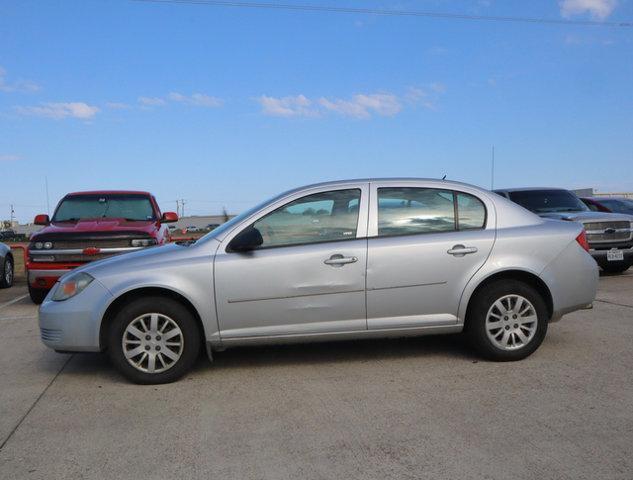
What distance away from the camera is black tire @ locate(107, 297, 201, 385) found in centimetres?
498

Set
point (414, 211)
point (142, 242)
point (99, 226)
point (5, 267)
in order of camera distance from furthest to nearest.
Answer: point (5, 267)
point (99, 226)
point (142, 242)
point (414, 211)

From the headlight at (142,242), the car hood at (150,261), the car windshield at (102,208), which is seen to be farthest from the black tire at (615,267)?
the car hood at (150,261)

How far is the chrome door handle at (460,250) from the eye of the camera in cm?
526

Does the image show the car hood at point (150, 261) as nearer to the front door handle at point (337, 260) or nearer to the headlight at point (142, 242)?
the front door handle at point (337, 260)

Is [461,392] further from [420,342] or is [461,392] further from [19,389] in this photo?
[19,389]

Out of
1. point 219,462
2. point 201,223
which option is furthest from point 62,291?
point 201,223

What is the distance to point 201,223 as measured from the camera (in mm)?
79312

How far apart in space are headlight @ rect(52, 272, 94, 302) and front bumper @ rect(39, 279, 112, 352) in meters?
0.04

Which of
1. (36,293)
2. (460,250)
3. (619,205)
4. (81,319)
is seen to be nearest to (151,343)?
(81,319)

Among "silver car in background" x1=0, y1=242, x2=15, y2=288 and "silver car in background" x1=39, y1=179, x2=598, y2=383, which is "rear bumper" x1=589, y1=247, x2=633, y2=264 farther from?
"silver car in background" x1=0, y1=242, x2=15, y2=288

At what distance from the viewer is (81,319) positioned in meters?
5.04

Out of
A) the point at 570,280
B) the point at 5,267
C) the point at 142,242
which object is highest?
the point at 142,242

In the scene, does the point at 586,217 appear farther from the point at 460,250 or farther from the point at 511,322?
the point at 460,250

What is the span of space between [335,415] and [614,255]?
27.7ft
